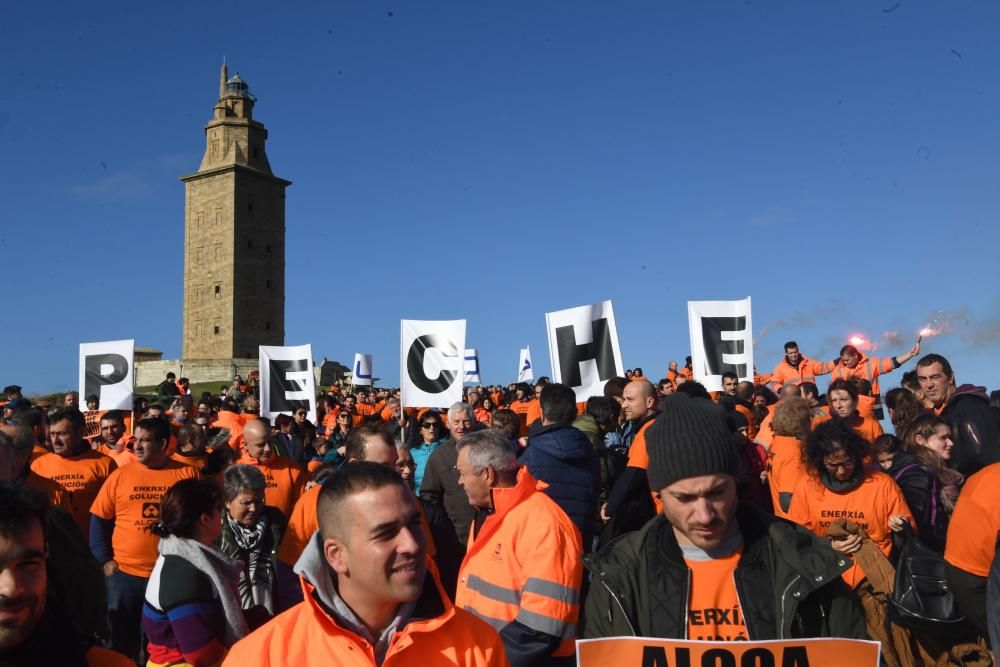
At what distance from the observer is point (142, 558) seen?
6.06 meters

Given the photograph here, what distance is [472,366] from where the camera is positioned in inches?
843

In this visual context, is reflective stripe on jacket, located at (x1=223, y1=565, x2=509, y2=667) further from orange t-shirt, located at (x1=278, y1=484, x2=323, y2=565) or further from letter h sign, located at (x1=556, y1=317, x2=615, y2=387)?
letter h sign, located at (x1=556, y1=317, x2=615, y2=387)

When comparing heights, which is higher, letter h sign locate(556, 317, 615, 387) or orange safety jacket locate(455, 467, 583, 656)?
letter h sign locate(556, 317, 615, 387)

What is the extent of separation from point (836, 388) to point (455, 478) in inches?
136

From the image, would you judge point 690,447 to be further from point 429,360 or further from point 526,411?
point 526,411

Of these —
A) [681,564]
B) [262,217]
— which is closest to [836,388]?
[681,564]

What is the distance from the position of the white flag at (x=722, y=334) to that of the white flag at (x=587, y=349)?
189 cm

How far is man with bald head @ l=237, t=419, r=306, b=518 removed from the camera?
7.00 metres

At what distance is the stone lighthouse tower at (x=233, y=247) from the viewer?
6169cm

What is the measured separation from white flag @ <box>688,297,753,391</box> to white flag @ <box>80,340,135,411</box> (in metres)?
7.33

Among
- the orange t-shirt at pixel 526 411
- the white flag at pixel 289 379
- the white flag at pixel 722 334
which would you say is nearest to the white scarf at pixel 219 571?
the orange t-shirt at pixel 526 411

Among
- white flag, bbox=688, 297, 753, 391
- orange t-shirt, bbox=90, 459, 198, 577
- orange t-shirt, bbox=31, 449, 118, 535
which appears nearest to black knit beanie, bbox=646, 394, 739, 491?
orange t-shirt, bbox=90, 459, 198, 577

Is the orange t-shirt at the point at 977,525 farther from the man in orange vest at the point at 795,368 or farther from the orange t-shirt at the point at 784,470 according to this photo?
the man in orange vest at the point at 795,368

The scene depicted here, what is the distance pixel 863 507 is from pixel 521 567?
243 cm
